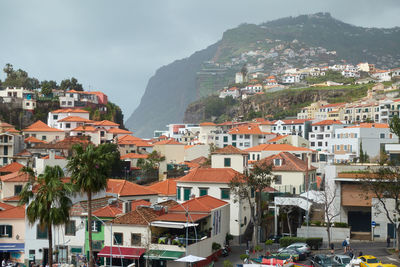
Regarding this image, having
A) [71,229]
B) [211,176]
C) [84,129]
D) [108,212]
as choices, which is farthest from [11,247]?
[84,129]

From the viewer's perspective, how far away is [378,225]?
52.4 meters

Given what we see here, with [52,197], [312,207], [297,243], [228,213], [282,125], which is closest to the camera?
[52,197]

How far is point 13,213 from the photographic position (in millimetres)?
53594

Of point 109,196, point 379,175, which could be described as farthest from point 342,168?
point 109,196

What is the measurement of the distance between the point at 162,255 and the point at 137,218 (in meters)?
4.59

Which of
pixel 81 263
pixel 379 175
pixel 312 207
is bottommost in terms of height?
pixel 81 263

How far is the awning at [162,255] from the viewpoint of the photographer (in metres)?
42.8

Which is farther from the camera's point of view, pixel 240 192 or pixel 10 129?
pixel 10 129

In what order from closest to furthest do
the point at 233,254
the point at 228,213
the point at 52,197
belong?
the point at 52,197 → the point at 233,254 → the point at 228,213

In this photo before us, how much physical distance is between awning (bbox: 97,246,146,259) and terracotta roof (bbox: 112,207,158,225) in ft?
7.52

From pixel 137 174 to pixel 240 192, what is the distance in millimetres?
49148

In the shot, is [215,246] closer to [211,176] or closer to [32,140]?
[211,176]

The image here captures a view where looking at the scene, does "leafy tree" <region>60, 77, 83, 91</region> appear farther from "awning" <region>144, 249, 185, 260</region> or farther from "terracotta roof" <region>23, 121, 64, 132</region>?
"awning" <region>144, 249, 185, 260</region>

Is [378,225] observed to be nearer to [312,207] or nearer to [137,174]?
[312,207]
